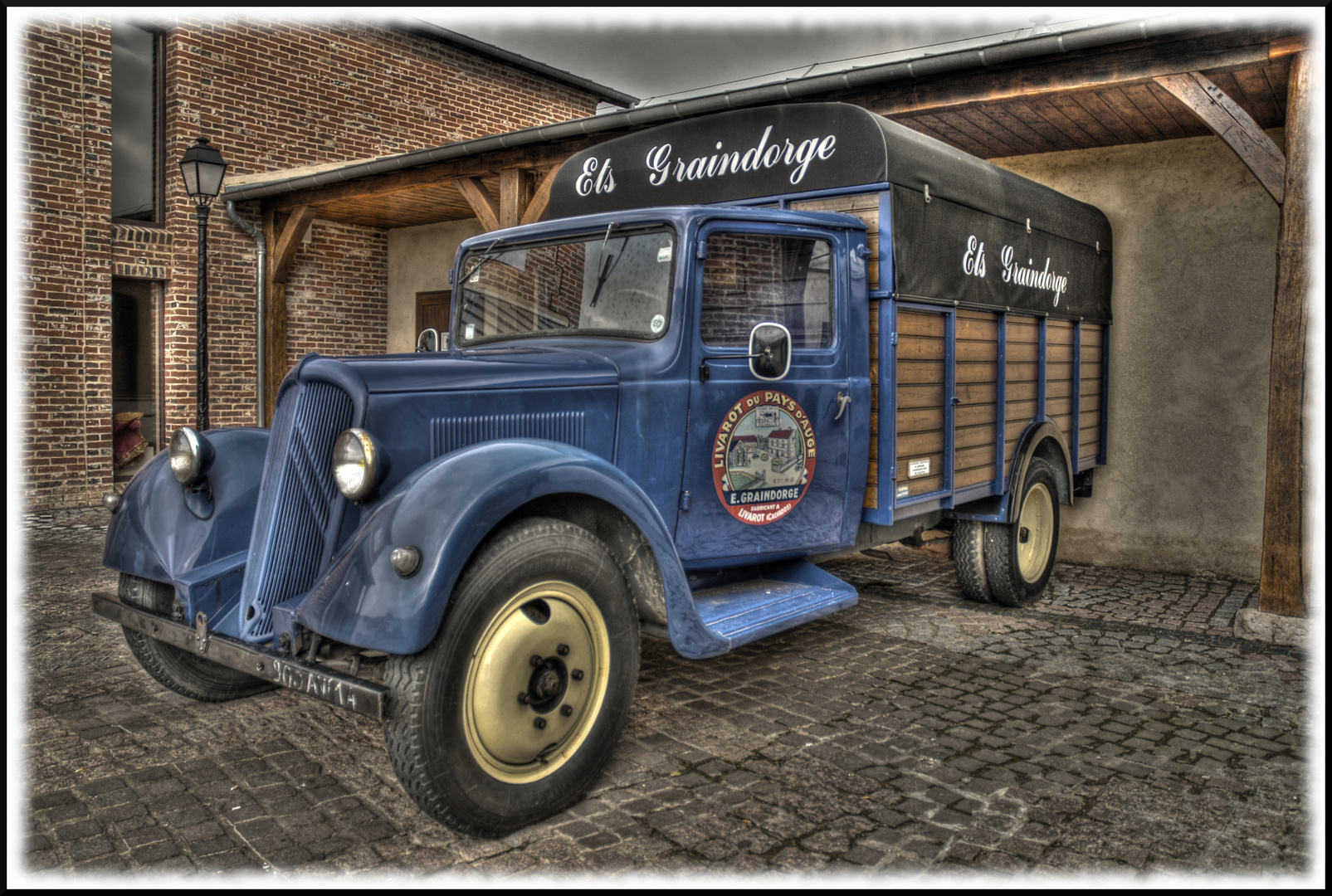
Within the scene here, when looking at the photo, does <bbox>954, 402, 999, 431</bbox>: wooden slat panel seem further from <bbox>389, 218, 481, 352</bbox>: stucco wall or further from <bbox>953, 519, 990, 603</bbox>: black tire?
<bbox>389, 218, 481, 352</bbox>: stucco wall

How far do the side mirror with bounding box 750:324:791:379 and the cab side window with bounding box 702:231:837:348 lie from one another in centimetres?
13

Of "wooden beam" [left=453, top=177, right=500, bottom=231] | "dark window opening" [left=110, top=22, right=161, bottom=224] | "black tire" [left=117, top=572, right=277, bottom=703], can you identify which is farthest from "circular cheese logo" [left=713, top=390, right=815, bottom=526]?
"dark window opening" [left=110, top=22, right=161, bottom=224]

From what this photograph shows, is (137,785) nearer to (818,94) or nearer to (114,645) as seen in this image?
(114,645)

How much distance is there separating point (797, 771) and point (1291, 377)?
11.5 ft

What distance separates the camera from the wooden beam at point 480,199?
8.27 meters

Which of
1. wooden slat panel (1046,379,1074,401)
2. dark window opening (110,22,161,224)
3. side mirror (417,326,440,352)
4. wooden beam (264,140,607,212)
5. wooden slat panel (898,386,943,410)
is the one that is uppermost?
dark window opening (110,22,161,224)

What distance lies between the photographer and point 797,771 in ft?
10.2

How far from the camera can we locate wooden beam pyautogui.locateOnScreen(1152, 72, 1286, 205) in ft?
15.6

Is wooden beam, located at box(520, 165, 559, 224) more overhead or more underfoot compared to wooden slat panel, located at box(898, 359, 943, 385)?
more overhead

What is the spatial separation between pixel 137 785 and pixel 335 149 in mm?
10206

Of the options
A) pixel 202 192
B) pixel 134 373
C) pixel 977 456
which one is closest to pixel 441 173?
pixel 202 192

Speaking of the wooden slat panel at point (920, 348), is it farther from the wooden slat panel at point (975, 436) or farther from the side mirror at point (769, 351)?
the side mirror at point (769, 351)

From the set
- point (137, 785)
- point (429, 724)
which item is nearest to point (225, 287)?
point (137, 785)

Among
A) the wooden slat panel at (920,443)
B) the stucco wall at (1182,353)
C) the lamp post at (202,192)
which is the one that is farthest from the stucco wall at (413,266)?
the wooden slat panel at (920,443)
